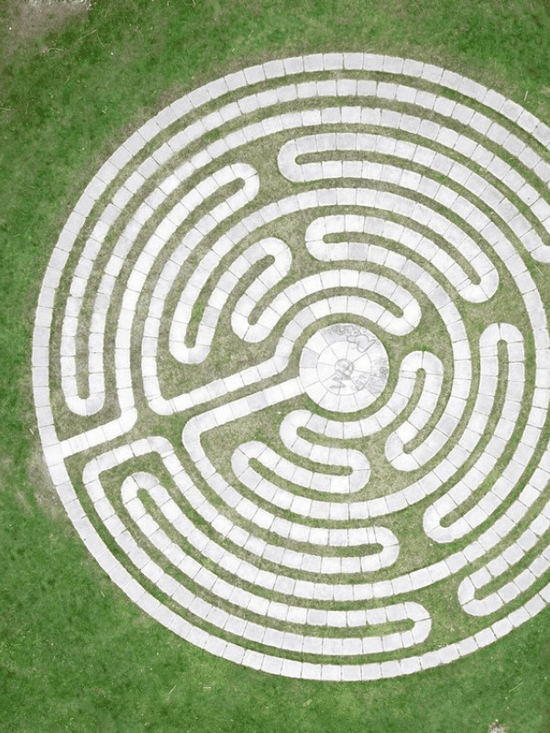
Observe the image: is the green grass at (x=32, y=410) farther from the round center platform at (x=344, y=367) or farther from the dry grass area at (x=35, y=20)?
the round center platform at (x=344, y=367)

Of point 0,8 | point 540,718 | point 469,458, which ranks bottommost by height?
point 540,718

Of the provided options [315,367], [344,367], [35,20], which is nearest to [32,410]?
[315,367]

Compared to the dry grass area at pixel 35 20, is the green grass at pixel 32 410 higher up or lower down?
lower down

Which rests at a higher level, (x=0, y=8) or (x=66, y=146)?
(x=0, y=8)

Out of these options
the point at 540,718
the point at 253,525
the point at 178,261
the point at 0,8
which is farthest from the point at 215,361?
the point at 540,718

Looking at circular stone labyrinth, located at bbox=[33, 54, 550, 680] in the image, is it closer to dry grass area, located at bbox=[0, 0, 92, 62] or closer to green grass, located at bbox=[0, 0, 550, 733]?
green grass, located at bbox=[0, 0, 550, 733]

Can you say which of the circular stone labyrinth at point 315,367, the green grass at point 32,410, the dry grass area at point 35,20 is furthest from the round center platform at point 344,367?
the dry grass area at point 35,20

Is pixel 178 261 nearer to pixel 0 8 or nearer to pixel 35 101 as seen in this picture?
pixel 35 101
